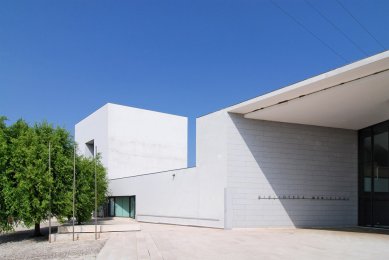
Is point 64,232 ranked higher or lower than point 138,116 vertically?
lower

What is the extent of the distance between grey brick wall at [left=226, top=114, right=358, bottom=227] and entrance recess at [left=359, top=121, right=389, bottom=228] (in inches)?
18.0

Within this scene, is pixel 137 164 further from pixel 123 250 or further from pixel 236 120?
pixel 123 250

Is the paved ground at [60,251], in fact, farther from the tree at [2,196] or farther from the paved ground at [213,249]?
the tree at [2,196]

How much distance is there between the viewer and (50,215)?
58.2 ft

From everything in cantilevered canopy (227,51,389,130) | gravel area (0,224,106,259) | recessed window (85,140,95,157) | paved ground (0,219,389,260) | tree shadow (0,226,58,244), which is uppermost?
cantilevered canopy (227,51,389,130)

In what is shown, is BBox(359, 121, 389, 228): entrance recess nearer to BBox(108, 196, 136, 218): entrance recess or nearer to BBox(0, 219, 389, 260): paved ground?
BBox(0, 219, 389, 260): paved ground

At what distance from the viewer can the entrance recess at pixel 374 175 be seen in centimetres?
2066

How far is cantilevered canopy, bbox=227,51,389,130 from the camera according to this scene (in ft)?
47.1

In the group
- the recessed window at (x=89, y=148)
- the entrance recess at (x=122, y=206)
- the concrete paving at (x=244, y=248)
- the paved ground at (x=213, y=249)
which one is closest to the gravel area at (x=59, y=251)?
the paved ground at (x=213, y=249)

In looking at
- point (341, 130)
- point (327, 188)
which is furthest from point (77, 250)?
point (341, 130)

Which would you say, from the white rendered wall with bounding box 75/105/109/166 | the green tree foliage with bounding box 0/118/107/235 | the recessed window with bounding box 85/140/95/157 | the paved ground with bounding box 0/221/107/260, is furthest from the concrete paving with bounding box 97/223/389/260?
the recessed window with bounding box 85/140/95/157

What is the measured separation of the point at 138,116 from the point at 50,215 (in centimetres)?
2298

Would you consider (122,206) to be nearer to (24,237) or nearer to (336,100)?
(24,237)

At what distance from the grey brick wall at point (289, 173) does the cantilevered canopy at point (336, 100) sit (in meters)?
0.75
